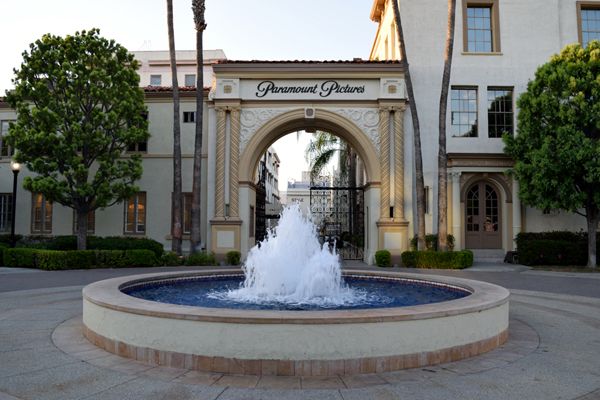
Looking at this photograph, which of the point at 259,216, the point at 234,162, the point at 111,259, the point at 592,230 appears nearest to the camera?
the point at 111,259

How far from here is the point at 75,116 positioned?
61.7ft

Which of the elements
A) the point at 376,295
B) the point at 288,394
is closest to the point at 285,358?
the point at 288,394

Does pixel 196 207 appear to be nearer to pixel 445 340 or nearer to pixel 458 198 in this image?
pixel 458 198

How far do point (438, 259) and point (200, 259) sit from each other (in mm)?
9508

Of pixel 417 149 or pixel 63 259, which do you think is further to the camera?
pixel 417 149

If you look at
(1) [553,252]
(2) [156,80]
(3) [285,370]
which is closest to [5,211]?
(3) [285,370]

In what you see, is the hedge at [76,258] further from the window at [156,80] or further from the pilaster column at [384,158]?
the window at [156,80]

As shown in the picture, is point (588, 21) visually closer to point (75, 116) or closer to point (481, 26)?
point (481, 26)

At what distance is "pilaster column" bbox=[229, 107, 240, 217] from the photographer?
20.7 meters

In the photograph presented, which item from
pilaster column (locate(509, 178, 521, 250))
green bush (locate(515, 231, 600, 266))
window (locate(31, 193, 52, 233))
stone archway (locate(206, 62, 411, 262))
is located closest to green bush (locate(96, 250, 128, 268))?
stone archway (locate(206, 62, 411, 262))

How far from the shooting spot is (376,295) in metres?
9.52

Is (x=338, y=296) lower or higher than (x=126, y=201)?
lower

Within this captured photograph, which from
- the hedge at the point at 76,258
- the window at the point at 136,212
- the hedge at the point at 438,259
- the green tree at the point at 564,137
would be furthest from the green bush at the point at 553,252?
the window at the point at 136,212

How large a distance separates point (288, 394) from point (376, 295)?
524 centimetres
